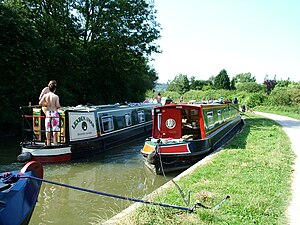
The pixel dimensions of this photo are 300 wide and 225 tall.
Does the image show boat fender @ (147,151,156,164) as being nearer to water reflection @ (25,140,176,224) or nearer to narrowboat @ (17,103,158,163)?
water reflection @ (25,140,176,224)

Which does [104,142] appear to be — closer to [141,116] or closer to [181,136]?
[181,136]

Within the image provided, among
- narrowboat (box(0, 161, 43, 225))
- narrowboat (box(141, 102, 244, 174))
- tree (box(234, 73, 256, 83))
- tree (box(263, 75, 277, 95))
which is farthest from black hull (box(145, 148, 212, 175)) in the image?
tree (box(234, 73, 256, 83))

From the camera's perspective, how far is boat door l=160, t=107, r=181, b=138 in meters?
9.36

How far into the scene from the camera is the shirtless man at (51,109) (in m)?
8.72

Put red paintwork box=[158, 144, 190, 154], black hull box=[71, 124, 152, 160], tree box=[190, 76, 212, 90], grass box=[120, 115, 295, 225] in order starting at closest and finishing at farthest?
grass box=[120, 115, 295, 225]
red paintwork box=[158, 144, 190, 154]
black hull box=[71, 124, 152, 160]
tree box=[190, 76, 212, 90]

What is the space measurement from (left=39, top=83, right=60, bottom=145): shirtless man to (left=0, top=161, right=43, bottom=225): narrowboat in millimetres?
4795

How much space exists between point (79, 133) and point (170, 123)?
2.97m

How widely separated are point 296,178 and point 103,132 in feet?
23.4

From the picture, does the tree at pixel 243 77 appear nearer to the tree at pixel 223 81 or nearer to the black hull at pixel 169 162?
the tree at pixel 223 81

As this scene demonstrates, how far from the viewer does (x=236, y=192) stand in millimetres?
4934

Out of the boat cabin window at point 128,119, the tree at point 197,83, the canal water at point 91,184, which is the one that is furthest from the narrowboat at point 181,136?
the tree at point 197,83

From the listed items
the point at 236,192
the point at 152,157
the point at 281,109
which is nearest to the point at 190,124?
the point at 152,157

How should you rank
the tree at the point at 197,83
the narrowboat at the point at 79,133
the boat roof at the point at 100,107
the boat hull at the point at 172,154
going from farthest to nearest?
the tree at the point at 197,83 → the boat roof at the point at 100,107 → the narrowboat at the point at 79,133 → the boat hull at the point at 172,154

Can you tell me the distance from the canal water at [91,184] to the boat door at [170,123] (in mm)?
1262
